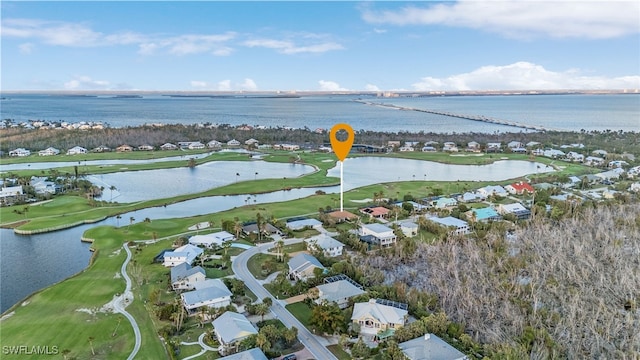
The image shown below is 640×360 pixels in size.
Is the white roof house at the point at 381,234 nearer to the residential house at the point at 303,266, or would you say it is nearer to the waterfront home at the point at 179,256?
the residential house at the point at 303,266

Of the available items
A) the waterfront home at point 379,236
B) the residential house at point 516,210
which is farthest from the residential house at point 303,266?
the residential house at point 516,210

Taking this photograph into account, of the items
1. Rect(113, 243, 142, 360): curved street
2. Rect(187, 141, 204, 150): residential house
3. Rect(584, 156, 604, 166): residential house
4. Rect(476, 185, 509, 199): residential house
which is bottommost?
Rect(113, 243, 142, 360): curved street

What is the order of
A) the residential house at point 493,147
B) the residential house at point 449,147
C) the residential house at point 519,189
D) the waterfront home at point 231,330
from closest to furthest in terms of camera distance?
the waterfront home at point 231,330 → the residential house at point 519,189 → the residential house at point 493,147 → the residential house at point 449,147

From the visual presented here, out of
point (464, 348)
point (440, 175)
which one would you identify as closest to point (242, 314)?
point (464, 348)

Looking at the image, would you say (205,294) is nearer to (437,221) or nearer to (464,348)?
(464,348)

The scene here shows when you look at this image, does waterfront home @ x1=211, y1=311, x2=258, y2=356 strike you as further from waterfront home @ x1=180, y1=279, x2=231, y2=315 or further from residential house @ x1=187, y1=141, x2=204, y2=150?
residential house @ x1=187, y1=141, x2=204, y2=150

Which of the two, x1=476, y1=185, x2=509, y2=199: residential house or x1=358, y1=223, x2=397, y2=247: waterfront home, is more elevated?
x1=476, y1=185, x2=509, y2=199: residential house
